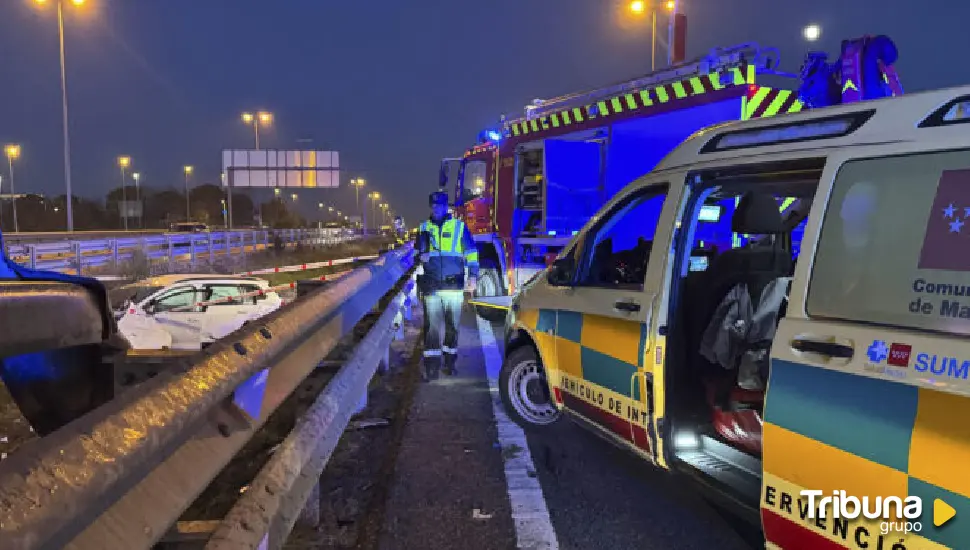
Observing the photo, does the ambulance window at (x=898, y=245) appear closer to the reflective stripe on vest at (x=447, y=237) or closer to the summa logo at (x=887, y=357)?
the summa logo at (x=887, y=357)

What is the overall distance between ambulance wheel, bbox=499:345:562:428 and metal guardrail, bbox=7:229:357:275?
10.4 meters

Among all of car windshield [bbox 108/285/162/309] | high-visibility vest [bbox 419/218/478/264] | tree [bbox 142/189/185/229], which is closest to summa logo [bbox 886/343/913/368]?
high-visibility vest [bbox 419/218/478/264]

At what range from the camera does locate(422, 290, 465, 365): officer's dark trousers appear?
685 cm

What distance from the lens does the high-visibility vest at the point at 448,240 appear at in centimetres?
716

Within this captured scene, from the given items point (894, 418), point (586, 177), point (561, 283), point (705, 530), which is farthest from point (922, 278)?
point (586, 177)

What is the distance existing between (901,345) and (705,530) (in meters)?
1.64

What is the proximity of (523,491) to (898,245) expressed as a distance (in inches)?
91.6

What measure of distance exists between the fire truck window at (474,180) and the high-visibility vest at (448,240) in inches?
200

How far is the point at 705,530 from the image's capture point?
3312 mm

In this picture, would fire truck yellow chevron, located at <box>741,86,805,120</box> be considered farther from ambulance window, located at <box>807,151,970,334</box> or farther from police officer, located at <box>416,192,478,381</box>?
ambulance window, located at <box>807,151,970,334</box>

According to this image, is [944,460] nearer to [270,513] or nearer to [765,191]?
[270,513]

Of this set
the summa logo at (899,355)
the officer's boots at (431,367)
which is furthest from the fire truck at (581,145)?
the summa logo at (899,355)

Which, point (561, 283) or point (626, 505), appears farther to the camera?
point (561, 283)

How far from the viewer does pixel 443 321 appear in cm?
718
